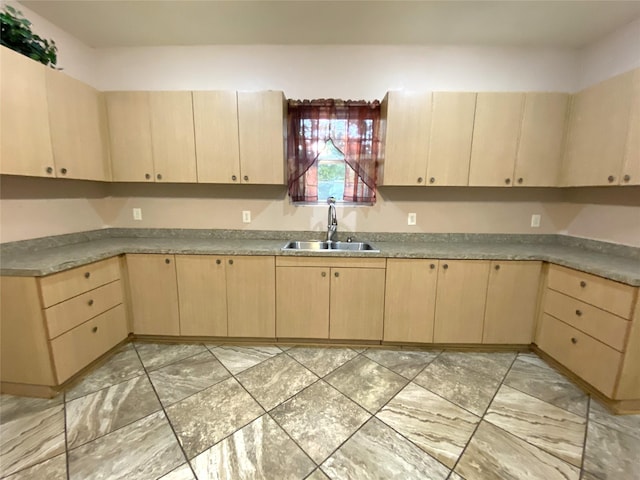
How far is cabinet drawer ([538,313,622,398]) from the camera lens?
161cm

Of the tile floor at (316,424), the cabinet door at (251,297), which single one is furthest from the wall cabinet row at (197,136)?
the tile floor at (316,424)

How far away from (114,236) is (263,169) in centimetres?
171

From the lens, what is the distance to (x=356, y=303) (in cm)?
219

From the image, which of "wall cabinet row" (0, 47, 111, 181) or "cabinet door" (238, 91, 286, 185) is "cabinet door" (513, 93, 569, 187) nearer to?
"cabinet door" (238, 91, 286, 185)

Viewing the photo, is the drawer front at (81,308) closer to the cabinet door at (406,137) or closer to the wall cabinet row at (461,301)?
the wall cabinet row at (461,301)

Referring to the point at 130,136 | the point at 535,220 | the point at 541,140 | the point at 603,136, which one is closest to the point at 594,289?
the point at 535,220

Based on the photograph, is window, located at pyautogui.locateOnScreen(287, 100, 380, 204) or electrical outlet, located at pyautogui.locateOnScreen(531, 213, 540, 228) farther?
electrical outlet, located at pyautogui.locateOnScreen(531, 213, 540, 228)

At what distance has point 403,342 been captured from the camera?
2236 mm

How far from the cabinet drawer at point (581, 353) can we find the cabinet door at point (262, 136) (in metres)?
2.48

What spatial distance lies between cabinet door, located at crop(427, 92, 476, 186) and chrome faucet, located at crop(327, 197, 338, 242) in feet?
2.85

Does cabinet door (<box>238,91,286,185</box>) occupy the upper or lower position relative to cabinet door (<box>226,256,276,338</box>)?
upper

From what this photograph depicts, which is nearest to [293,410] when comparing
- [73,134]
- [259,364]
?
[259,364]

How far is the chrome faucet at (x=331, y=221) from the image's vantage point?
2.44m

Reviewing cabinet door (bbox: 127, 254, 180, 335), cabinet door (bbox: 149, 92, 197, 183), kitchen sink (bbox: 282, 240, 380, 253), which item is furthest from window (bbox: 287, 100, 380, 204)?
cabinet door (bbox: 127, 254, 180, 335)
